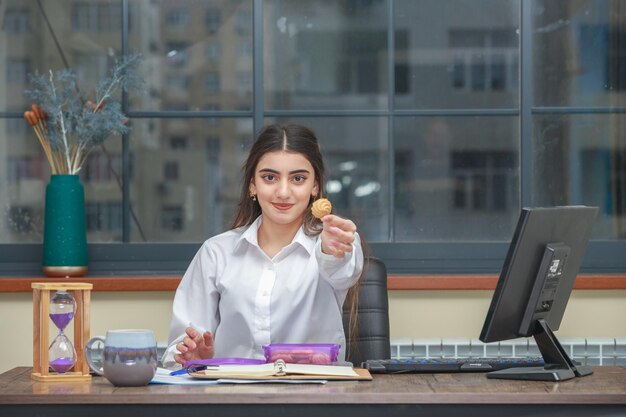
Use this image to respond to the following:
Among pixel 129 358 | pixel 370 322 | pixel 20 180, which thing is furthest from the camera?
pixel 20 180

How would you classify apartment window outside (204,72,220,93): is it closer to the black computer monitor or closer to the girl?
the girl

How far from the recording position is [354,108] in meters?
3.87

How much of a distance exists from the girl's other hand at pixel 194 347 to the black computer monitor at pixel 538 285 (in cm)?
59

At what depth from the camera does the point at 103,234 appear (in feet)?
12.5

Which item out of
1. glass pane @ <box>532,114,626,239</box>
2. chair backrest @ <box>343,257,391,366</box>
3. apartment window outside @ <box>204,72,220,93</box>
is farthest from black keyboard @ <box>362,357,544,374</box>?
apartment window outside @ <box>204,72,220,93</box>

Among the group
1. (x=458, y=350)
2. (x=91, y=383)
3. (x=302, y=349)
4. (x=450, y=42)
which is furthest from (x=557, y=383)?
(x=450, y=42)

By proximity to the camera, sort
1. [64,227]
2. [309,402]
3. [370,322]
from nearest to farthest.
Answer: [309,402] → [370,322] → [64,227]

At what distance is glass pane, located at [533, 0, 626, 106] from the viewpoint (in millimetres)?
3820

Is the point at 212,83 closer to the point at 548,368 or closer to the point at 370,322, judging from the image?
the point at 370,322

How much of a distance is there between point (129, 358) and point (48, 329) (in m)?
0.22

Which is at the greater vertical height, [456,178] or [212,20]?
[212,20]

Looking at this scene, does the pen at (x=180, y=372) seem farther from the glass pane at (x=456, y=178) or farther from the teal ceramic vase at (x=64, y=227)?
the glass pane at (x=456, y=178)

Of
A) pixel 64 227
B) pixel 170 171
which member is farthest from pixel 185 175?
pixel 64 227

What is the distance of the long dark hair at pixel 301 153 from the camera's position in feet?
8.96
